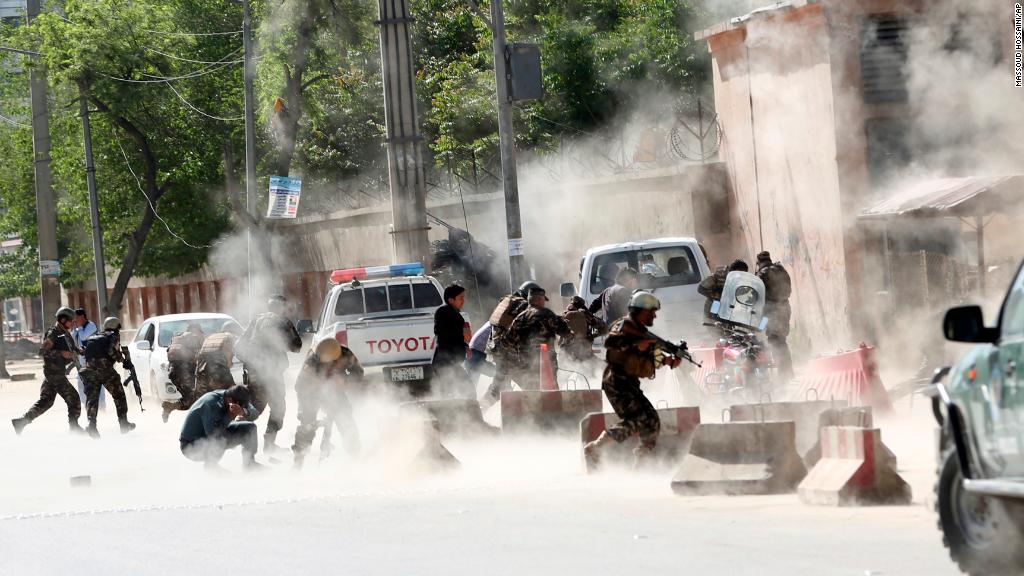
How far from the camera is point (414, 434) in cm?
1238

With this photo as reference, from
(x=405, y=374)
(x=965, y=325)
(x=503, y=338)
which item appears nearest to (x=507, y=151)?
(x=405, y=374)

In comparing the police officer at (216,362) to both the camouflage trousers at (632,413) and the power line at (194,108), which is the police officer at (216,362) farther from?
the power line at (194,108)

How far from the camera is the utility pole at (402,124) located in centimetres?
1994

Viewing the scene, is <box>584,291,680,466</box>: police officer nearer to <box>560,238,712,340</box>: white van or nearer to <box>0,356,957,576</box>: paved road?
<box>0,356,957,576</box>: paved road

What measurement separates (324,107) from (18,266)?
50.0ft

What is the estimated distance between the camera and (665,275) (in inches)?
730

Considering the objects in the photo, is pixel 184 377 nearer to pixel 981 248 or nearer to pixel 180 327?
pixel 180 327

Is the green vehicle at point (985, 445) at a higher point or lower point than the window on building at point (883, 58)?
lower

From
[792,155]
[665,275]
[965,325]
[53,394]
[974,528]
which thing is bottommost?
[974,528]

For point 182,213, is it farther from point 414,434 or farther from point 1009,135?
point 414,434

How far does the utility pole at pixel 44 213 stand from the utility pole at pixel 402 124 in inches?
515

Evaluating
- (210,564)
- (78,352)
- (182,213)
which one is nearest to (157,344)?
(78,352)

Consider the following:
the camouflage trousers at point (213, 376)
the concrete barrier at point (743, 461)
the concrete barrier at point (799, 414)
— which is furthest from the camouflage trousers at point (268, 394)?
the concrete barrier at point (743, 461)

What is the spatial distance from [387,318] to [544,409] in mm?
5030
